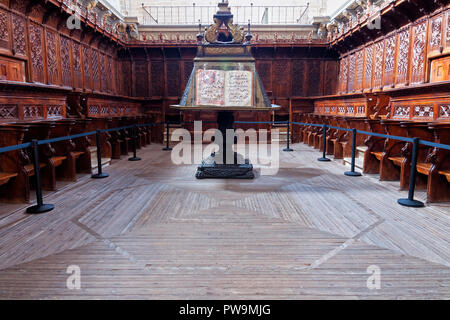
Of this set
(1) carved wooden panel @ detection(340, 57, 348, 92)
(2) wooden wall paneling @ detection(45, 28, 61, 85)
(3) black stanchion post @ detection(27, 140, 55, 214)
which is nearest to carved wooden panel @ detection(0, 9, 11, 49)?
(2) wooden wall paneling @ detection(45, 28, 61, 85)

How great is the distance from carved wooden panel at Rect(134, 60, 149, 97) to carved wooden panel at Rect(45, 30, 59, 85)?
389 cm

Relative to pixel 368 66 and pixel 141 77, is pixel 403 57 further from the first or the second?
pixel 141 77

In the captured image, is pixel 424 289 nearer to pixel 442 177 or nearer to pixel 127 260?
pixel 127 260

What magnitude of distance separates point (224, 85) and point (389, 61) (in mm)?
5654

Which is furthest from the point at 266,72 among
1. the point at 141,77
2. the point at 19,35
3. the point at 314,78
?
the point at 19,35

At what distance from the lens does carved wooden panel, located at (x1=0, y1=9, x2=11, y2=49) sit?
241 inches

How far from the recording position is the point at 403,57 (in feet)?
24.6

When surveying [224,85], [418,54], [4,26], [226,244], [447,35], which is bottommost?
[226,244]

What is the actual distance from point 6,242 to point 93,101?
14.7ft

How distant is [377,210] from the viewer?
354 centimetres

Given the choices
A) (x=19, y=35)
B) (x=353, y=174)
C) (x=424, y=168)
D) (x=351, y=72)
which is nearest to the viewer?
(x=424, y=168)

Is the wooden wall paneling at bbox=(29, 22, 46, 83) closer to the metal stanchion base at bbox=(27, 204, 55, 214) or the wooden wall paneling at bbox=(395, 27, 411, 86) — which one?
the metal stanchion base at bbox=(27, 204, 55, 214)
